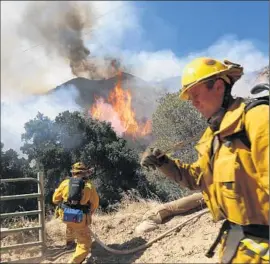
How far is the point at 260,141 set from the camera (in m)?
2.10

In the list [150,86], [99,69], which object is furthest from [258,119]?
[150,86]

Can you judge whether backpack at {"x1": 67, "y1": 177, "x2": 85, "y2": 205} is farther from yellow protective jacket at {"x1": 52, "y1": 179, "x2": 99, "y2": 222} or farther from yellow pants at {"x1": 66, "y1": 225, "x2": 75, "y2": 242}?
yellow pants at {"x1": 66, "y1": 225, "x2": 75, "y2": 242}

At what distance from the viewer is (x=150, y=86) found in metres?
56.3

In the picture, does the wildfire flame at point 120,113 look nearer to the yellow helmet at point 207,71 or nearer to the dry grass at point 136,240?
the dry grass at point 136,240

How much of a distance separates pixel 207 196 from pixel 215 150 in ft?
1.05

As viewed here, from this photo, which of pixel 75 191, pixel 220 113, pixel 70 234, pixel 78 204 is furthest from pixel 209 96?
pixel 70 234

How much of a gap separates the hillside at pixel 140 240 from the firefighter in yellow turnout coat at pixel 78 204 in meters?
0.36

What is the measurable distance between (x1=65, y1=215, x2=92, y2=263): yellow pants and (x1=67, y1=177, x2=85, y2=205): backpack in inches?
11.5

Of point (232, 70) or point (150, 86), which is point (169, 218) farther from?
point (150, 86)

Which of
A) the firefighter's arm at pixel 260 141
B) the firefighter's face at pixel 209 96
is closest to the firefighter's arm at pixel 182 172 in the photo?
the firefighter's face at pixel 209 96

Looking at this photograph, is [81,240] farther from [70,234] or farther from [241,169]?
[241,169]

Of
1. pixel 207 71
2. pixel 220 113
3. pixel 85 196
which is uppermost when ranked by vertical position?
pixel 207 71

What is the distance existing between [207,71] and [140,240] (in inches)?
189

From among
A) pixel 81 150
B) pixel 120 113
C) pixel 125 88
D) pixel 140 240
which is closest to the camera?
pixel 140 240
